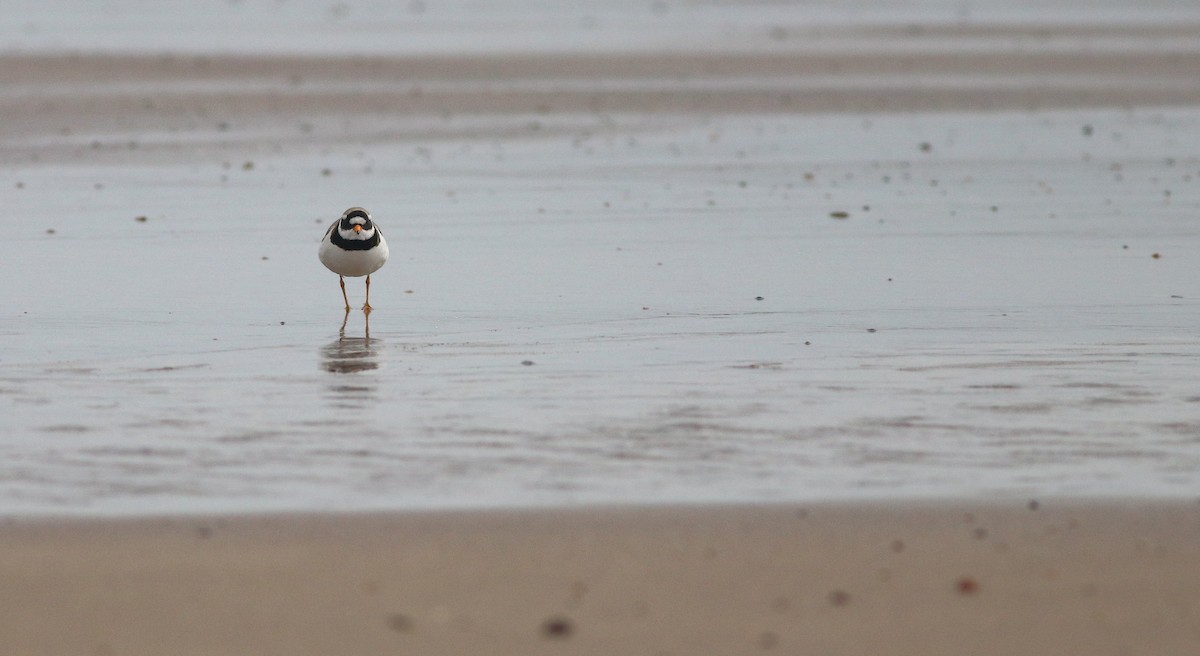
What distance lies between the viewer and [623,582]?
614cm

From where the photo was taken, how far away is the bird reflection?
993 cm

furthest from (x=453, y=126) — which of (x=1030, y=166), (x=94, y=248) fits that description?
(x=94, y=248)

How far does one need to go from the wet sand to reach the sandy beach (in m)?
0.02

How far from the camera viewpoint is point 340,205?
1728 centimetres

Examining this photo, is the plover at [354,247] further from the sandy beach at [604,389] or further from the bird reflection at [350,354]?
the bird reflection at [350,354]

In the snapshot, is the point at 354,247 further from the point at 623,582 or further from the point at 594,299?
the point at 623,582

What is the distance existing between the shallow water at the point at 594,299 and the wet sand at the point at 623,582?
0.35 m

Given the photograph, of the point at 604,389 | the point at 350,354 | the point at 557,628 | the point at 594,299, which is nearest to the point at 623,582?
the point at 557,628

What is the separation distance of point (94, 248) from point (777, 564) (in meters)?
9.43

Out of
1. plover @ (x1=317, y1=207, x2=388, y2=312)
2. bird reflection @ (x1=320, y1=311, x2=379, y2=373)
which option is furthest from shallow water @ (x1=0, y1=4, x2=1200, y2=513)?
plover @ (x1=317, y1=207, x2=388, y2=312)

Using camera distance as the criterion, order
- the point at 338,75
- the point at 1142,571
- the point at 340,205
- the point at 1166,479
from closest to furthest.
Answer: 1. the point at 1142,571
2. the point at 1166,479
3. the point at 340,205
4. the point at 338,75

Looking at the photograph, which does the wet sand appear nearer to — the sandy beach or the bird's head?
the sandy beach

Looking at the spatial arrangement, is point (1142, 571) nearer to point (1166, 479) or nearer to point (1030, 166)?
point (1166, 479)

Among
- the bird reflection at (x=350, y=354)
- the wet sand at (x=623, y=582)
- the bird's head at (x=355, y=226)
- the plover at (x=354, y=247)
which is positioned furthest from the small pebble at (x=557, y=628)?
the bird's head at (x=355, y=226)
